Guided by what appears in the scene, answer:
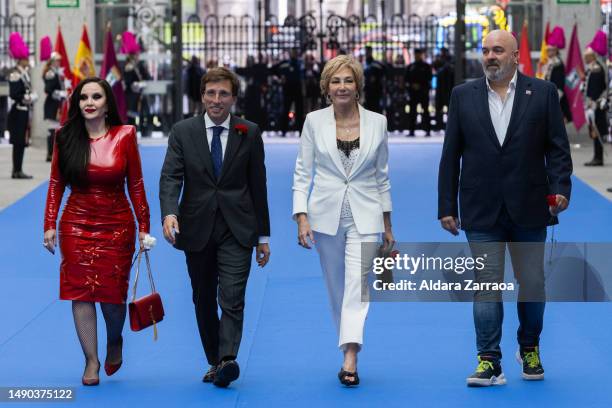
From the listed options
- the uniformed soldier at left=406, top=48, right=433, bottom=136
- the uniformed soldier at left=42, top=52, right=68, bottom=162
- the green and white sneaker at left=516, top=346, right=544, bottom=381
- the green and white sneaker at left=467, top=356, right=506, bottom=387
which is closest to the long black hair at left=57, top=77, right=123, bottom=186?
the green and white sneaker at left=467, top=356, right=506, bottom=387

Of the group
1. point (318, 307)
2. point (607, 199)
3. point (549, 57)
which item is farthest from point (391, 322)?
point (549, 57)

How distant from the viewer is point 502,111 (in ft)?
25.1

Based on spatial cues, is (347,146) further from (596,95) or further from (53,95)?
(53,95)

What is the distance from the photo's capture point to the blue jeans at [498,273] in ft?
25.0

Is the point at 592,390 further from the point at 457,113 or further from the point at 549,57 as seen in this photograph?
the point at 549,57

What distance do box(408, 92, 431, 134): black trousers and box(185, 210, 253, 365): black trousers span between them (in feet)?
70.5

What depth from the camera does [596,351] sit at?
874 centimetres

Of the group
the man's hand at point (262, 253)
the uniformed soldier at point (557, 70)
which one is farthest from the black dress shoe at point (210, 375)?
the uniformed soldier at point (557, 70)

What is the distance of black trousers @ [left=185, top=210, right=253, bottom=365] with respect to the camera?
7625mm

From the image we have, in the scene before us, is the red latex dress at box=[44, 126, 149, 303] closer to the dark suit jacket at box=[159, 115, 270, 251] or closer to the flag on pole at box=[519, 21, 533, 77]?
the dark suit jacket at box=[159, 115, 270, 251]

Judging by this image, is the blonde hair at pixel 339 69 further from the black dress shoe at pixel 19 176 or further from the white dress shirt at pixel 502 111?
the black dress shoe at pixel 19 176

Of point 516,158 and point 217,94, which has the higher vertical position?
point 217,94

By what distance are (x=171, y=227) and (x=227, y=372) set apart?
79cm

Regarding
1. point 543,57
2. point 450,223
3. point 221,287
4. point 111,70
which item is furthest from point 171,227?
point 543,57
